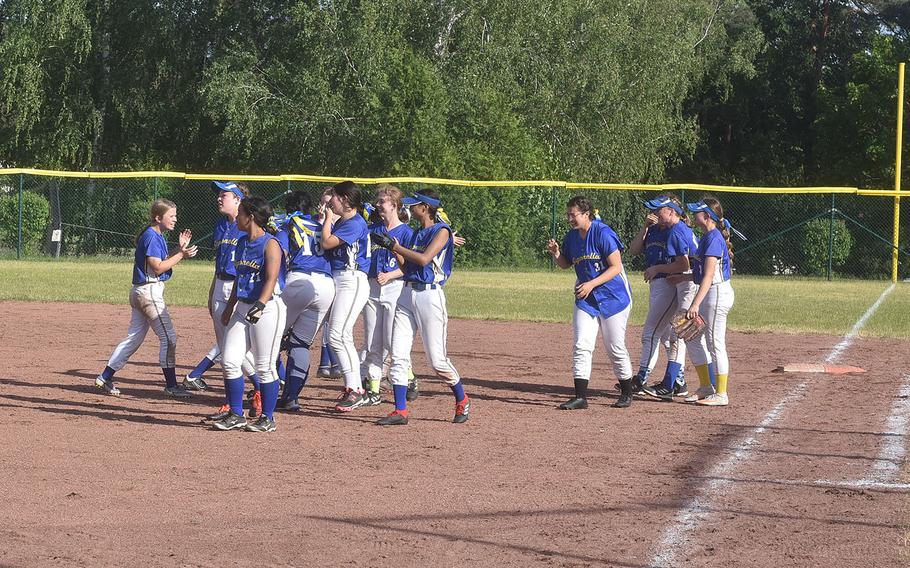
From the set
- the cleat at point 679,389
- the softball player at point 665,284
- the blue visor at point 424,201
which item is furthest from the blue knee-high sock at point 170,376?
the cleat at point 679,389

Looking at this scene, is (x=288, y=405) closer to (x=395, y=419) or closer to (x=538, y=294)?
(x=395, y=419)

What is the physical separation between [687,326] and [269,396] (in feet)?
12.1

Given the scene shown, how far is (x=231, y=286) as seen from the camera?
961 cm

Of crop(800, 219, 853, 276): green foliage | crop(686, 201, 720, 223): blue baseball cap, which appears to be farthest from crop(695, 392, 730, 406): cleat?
crop(800, 219, 853, 276): green foliage

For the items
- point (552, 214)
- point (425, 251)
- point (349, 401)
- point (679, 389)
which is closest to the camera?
point (425, 251)

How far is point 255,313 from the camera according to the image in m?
8.38

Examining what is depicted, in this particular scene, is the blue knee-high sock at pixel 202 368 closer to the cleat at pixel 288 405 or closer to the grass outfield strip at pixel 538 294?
the cleat at pixel 288 405

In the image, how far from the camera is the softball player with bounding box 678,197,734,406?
10.2 m

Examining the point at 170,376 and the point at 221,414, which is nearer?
the point at 221,414

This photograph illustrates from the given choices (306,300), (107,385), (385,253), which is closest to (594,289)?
(385,253)

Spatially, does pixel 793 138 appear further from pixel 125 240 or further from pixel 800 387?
pixel 800 387

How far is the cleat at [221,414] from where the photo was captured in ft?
29.7

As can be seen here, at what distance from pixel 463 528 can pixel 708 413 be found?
454cm

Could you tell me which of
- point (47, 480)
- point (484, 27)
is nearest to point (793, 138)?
point (484, 27)
